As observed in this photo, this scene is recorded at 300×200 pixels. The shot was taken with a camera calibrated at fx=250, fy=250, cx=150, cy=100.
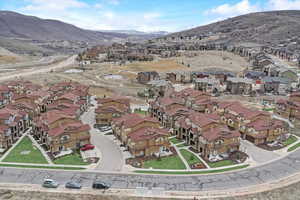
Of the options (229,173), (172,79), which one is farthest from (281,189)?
(172,79)

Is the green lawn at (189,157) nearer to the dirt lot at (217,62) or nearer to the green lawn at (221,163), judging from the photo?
the green lawn at (221,163)

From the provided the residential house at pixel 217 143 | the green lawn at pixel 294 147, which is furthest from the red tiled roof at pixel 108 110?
the green lawn at pixel 294 147

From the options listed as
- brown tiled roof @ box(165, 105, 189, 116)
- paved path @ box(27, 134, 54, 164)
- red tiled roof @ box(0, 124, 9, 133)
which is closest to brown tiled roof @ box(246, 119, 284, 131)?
brown tiled roof @ box(165, 105, 189, 116)

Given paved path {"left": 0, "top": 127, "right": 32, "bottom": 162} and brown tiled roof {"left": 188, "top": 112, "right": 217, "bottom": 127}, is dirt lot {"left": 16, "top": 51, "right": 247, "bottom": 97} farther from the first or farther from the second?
brown tiled roof {"left": 188, "top": 112, "right": 217, "bottom": 127}

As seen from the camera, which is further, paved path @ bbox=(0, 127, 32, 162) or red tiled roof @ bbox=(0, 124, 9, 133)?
red tiled roof @ bbox=(0, 124, 9, 133)

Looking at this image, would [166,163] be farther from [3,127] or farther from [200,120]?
[3,127]

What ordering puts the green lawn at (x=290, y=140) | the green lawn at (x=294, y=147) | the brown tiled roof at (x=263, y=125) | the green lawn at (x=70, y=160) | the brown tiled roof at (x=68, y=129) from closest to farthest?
the green lawn at (x=70, y=160) → the brown tiled roof at (x=68, y=129) → the green lawn at (x=294, y=147) → the brown tiled roof at (x=263, y=125) → the green lawn at (x=290, y=140)
